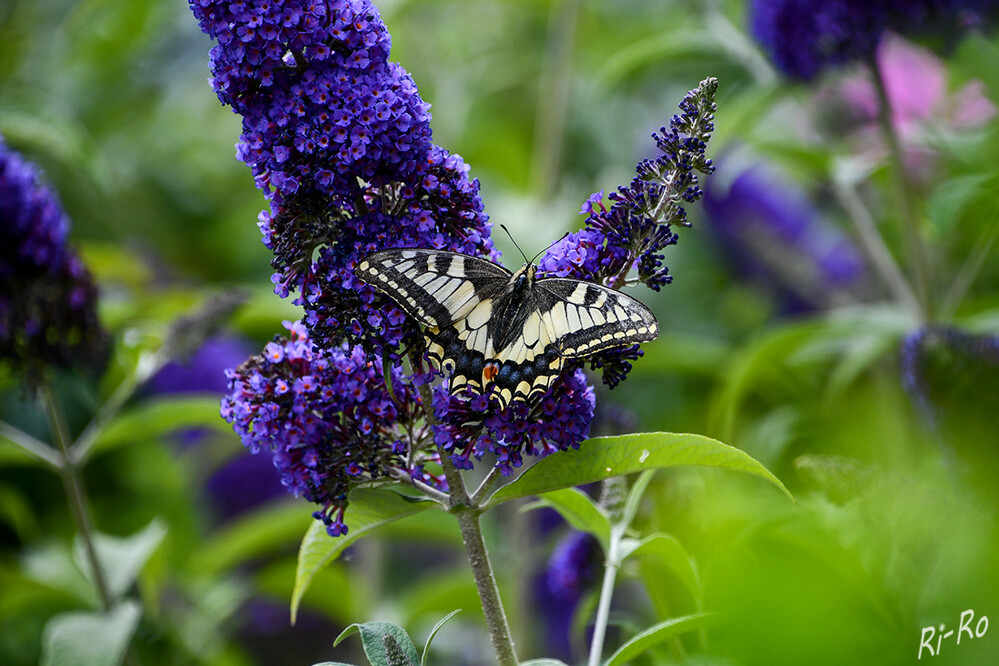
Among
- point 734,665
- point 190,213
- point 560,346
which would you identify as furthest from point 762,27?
point 190,213

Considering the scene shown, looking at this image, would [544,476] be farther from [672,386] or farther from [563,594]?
[672,386]

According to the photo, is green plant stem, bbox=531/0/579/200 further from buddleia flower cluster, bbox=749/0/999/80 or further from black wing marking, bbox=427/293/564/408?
black wing marking, bbox=427/293/564/408

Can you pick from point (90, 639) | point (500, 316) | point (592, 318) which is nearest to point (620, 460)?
point (592, 318)

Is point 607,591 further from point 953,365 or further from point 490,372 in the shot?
point 953,365

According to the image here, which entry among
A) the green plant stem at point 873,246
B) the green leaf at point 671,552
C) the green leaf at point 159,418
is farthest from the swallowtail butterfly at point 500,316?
the green plant stem at point 873,246

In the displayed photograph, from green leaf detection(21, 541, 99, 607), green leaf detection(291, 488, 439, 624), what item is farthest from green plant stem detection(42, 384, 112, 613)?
green leaf detection(291, 488, 439, 624)

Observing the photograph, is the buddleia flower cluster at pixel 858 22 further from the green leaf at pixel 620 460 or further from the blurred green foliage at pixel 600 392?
the green leaf at pixel 620 460
